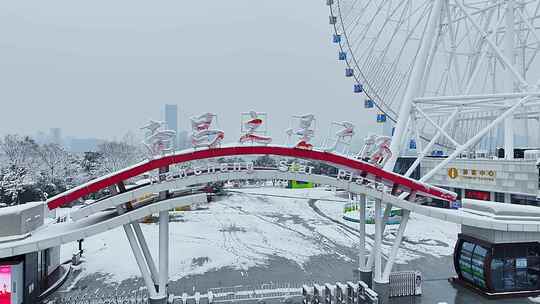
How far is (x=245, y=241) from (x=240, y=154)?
16.8 metres

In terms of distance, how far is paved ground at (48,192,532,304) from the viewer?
1819cm

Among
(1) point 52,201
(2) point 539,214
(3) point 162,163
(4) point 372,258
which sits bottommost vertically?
(4) point 372,258

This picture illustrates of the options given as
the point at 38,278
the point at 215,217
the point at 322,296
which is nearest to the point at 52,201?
the point at 38,278

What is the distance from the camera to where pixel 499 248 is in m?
17.2

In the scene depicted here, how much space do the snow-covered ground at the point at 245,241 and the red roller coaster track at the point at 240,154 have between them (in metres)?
9.49

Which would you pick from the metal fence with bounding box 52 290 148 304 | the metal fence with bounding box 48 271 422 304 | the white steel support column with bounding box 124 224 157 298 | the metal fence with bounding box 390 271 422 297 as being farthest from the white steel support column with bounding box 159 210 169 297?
the metal fence with bounding box 390 271 422 297

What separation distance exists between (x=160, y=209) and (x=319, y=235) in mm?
20636

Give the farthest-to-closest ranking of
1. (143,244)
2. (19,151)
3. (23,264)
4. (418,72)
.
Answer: (19,151)
(418,72)
(143,244)
(23,264)

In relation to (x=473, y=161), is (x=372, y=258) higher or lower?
lower

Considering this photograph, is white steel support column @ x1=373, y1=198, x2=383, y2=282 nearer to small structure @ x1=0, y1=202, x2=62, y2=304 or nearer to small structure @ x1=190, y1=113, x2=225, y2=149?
small structure @ x1=190, y1=113, x2=225, y2=149

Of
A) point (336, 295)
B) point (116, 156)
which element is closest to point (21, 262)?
point (336, 295)

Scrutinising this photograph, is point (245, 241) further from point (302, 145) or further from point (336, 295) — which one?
point (302, 145)

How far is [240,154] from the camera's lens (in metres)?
14.1

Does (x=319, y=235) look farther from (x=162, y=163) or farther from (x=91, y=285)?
(x=162, y=163)
